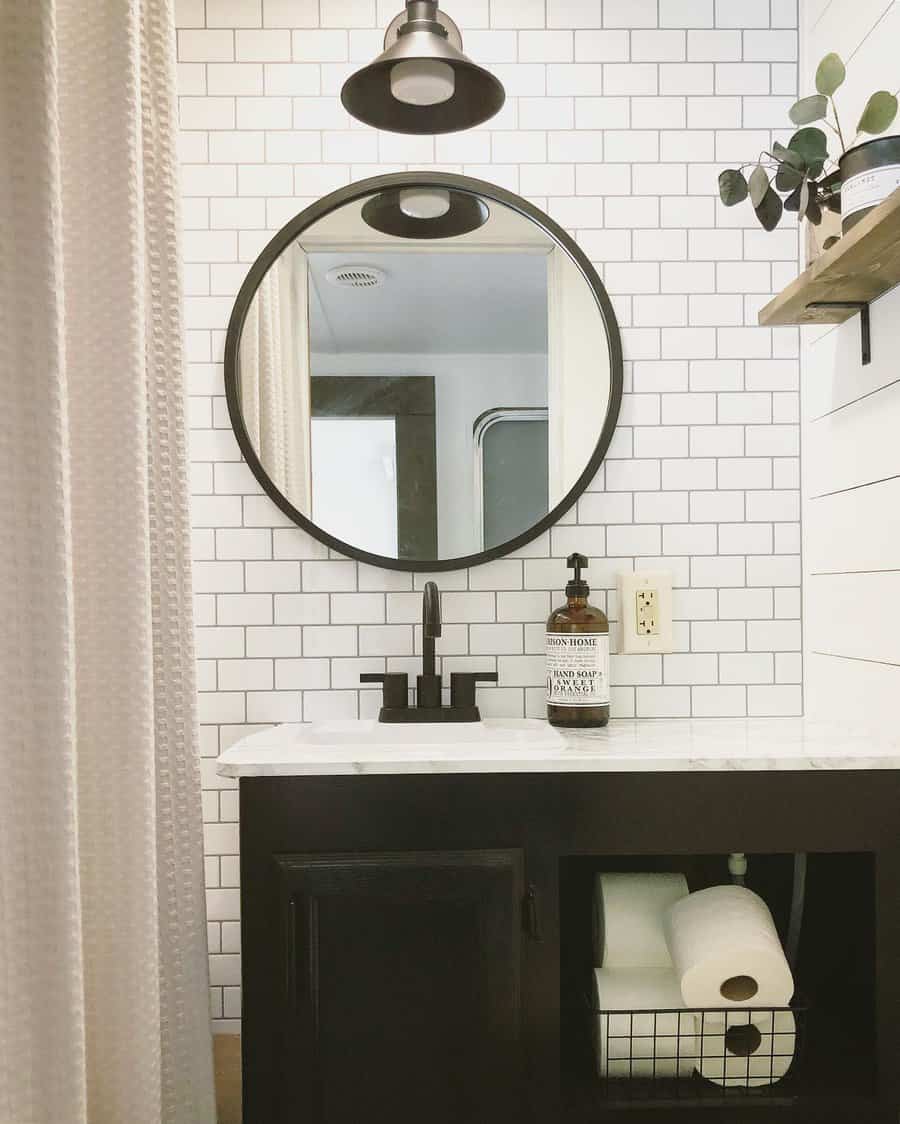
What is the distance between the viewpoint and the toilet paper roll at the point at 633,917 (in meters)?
1.38

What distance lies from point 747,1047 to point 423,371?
1.23 m

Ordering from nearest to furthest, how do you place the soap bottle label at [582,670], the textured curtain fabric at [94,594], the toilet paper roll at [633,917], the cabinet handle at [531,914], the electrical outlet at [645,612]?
the textured curtain fabric at [94,594] < the cabinet handle at [531,914] < the toilet paper roll at [633,917] < the soap bottle label at [582,670] < the electrical outlet at [645,612]

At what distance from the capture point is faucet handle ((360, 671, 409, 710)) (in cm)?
160

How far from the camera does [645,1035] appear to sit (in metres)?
1.30

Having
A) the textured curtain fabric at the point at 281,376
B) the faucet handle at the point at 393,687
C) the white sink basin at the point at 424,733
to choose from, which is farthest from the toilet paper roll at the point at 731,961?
the textured curtain fabric at the point at 281,376

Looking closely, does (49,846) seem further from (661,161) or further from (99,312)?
(661,161)

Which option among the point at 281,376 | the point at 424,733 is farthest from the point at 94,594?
the point at 281,376

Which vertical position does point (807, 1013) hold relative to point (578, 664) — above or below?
below

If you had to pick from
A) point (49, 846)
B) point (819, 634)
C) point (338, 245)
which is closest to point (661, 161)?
point (338, 245)

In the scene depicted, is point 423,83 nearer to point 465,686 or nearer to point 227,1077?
point 465,686

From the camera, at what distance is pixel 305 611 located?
66.6 inches

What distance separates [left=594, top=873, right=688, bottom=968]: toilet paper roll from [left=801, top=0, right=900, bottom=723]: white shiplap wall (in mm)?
451

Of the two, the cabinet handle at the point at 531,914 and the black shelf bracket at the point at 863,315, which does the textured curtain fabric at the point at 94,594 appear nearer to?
the cabinet handle at the point at 531,914

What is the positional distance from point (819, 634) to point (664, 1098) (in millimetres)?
831
